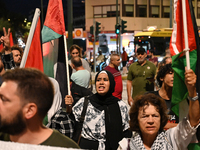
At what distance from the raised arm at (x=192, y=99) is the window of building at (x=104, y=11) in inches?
1710

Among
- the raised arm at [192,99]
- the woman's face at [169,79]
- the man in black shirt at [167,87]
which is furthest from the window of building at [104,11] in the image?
the raised arm at [192,99]

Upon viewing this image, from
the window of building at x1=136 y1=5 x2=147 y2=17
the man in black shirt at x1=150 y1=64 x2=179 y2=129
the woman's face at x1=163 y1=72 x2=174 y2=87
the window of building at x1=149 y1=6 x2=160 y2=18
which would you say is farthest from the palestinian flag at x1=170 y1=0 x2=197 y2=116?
the window of building at x1=149 y1=6 x2=160 y2=18

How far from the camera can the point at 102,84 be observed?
406cm

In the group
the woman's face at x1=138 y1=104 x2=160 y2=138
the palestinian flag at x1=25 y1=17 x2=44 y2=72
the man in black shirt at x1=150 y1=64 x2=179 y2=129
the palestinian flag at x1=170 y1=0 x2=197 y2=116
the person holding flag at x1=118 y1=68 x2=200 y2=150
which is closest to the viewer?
the person holding flag at x1=118 y1=68 x2=200 y2=150

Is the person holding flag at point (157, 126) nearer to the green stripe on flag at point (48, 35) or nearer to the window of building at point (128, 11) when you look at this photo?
the green stripe on flag at point (48, 35)

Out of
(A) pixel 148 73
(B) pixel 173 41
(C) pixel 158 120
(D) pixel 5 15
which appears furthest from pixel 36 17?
(D) pixel 5 15

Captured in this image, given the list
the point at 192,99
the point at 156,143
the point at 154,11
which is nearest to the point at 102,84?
the point at 156,143

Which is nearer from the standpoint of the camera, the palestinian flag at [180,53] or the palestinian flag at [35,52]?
the palestinian flag at [180,53]

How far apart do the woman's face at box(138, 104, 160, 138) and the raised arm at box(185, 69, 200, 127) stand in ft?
1.07

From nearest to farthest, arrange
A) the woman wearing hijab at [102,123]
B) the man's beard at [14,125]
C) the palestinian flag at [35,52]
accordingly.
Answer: the man's beard at [14,125] < the palestinian flag at [35,52] < the woman wearing hijab at [102,123]

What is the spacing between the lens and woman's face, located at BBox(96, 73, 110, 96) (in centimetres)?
399

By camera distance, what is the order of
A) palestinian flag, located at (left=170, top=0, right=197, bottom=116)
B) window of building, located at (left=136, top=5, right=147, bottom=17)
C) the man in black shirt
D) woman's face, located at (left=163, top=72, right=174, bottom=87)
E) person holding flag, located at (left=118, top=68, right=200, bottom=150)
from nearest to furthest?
person holding flag, located at (left=118, top=68, right=200, bottom=150), palestinian flag, located at (left=170, top=0, right=197, bottom=116), the man in black shirt, woman's face, located at (left=163, top=72, right=174, bottom=87), window of building, located at (left=136, top=5, right=147, bottom=17)

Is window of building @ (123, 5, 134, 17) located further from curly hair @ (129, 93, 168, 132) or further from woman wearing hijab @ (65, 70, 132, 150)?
curly hair @ (129, 93, 168, 132)

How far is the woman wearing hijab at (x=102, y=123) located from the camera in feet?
11.8
